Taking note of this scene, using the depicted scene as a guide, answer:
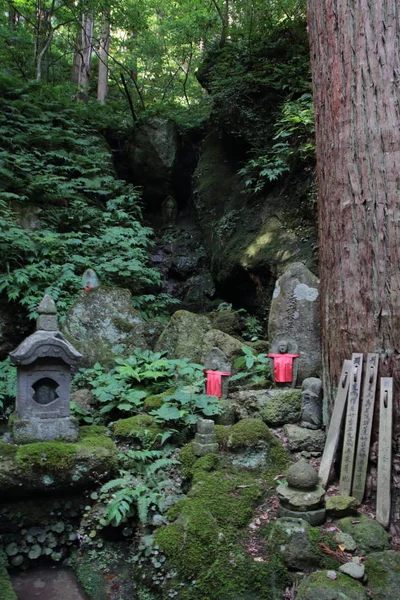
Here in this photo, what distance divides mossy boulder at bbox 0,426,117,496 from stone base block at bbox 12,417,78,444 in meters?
0.12

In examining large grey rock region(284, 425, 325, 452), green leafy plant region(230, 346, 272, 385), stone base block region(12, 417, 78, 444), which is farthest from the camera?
green leafy plant region(230, 346, 272, 385)

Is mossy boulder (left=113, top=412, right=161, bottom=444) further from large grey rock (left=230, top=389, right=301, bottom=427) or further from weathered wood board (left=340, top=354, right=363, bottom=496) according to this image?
weathered wood board (left=340, top=354, right=363, bottom=496)

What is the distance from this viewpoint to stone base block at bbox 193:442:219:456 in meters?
4.72

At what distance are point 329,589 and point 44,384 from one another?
137 inches

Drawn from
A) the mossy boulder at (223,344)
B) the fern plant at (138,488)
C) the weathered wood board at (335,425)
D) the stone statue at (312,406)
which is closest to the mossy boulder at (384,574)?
the weathered wood board at (335,425)

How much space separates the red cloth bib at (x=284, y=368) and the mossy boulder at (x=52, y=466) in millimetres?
2364

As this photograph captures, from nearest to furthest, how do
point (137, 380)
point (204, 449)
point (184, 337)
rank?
point (204, 449), point (137, 380), point (184, 337)

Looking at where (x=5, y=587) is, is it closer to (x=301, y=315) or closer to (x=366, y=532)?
(x=366, y=532)

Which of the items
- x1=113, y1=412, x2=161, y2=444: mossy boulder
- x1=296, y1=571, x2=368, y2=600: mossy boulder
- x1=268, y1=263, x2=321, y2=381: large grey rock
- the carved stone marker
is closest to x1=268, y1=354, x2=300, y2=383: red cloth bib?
x1=268, y1=263, x2=321, y2=381: large grey rock

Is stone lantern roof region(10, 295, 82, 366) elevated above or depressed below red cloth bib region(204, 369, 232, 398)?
above

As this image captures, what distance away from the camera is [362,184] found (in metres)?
4.39

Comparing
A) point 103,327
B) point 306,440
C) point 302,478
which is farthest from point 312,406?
point 103,327

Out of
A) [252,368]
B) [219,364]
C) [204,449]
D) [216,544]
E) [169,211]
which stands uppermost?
[169,211]

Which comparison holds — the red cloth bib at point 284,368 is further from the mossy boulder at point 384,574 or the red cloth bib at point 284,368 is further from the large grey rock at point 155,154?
the large grey rock at point 155,154
